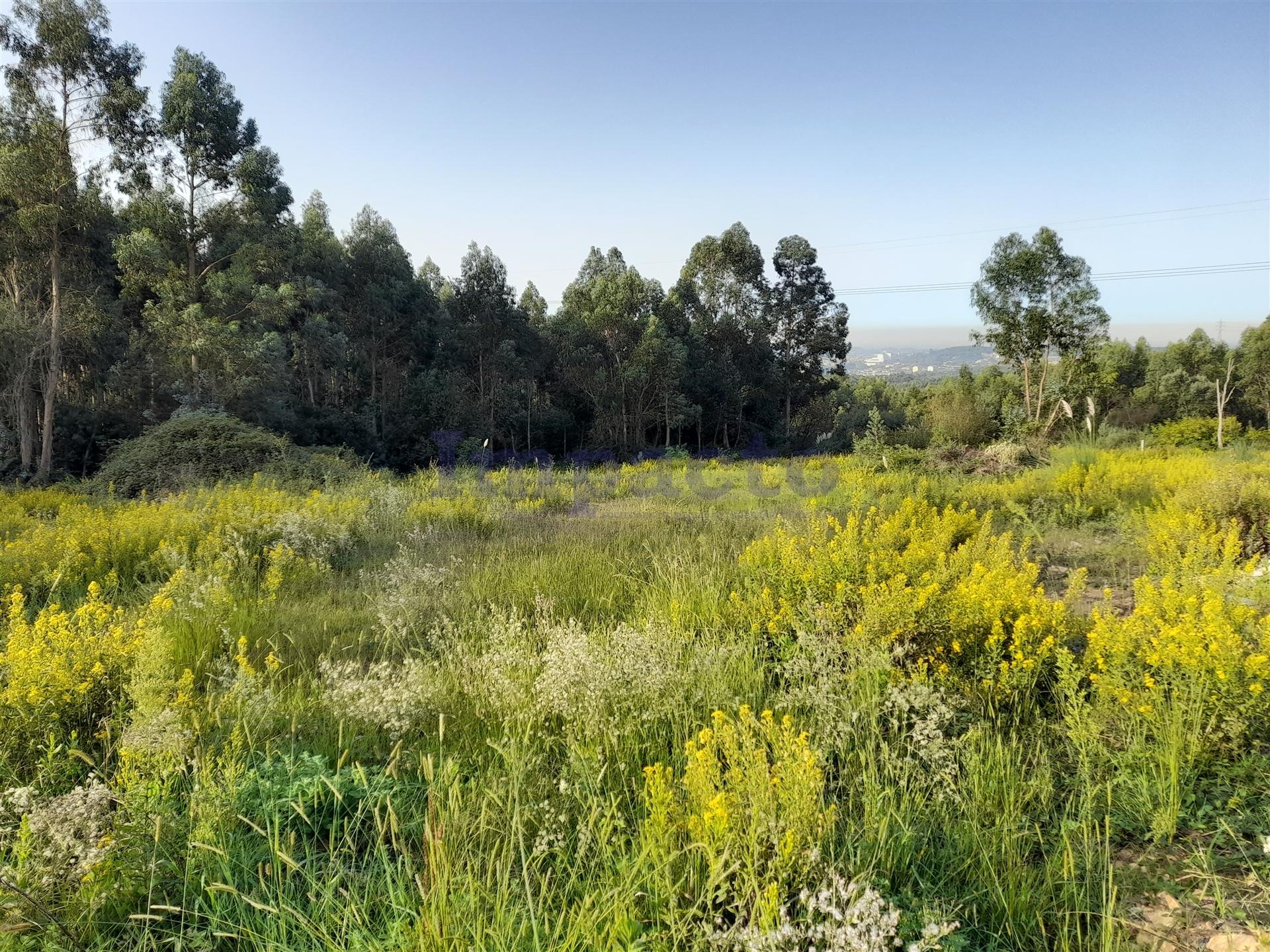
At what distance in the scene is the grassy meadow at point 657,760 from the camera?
159 centimetres

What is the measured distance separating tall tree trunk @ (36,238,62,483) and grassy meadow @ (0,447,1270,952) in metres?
10.9

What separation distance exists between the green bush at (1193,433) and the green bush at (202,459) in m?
21.2

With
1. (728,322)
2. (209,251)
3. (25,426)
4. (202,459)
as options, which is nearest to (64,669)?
(202,459)

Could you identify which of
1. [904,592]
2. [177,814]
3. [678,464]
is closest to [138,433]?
[678,464]

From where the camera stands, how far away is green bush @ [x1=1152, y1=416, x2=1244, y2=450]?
55.6ft

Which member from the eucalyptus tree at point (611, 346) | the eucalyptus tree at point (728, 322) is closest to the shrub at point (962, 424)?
the eucalyptus tree at point (728, 322)

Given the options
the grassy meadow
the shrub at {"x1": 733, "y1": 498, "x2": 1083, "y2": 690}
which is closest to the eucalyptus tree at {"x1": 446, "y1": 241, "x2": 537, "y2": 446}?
the grassy meadow

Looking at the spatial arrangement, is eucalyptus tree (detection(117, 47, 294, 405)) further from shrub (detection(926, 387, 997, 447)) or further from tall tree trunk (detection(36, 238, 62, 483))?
shrub (detection(926, 387, 997, 447))

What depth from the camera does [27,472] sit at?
13227mm

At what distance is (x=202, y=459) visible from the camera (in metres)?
11.9

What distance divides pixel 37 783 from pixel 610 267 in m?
24.1

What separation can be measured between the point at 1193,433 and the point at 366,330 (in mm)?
28020

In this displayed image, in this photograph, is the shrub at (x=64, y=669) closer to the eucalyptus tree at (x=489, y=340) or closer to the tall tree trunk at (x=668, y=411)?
the eucalyptus tree at (x=489, y=340)

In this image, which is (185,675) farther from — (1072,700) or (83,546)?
(83,546)
